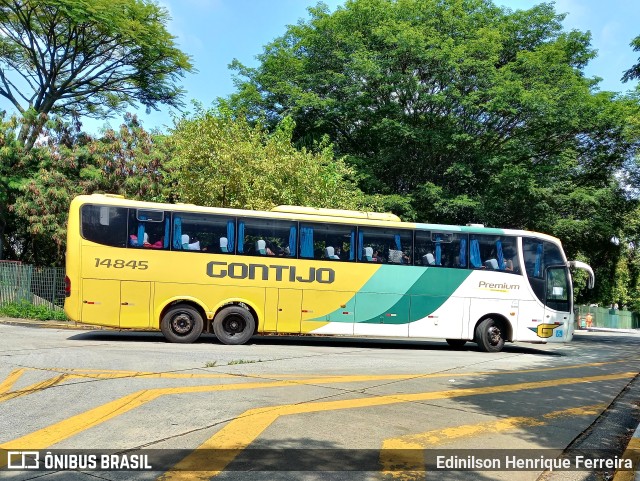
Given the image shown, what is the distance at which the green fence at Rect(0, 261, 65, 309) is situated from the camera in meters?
21.0

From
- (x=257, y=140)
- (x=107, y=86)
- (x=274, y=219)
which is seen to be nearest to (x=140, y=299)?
(x=274, y=219)

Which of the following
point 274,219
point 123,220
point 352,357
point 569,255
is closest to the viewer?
point 352,357

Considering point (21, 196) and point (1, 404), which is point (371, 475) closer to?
point (1, 404)

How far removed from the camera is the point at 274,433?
18.7ft

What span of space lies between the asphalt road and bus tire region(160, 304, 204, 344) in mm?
2073

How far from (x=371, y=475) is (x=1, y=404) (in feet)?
14.9

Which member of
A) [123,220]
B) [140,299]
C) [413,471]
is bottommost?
[413,471]

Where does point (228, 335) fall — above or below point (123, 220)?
below

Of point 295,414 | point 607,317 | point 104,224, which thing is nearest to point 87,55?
point 104,224

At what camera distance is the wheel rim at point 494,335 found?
15461 mm

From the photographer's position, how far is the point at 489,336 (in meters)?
15.5

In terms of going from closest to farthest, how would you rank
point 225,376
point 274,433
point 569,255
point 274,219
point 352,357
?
1. point 274,433
2. point 225,376
3. point 352,357
4. point 274,219
5. point 569,255

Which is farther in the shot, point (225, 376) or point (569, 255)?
point (569, 255)

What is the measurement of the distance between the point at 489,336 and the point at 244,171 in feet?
31.4
